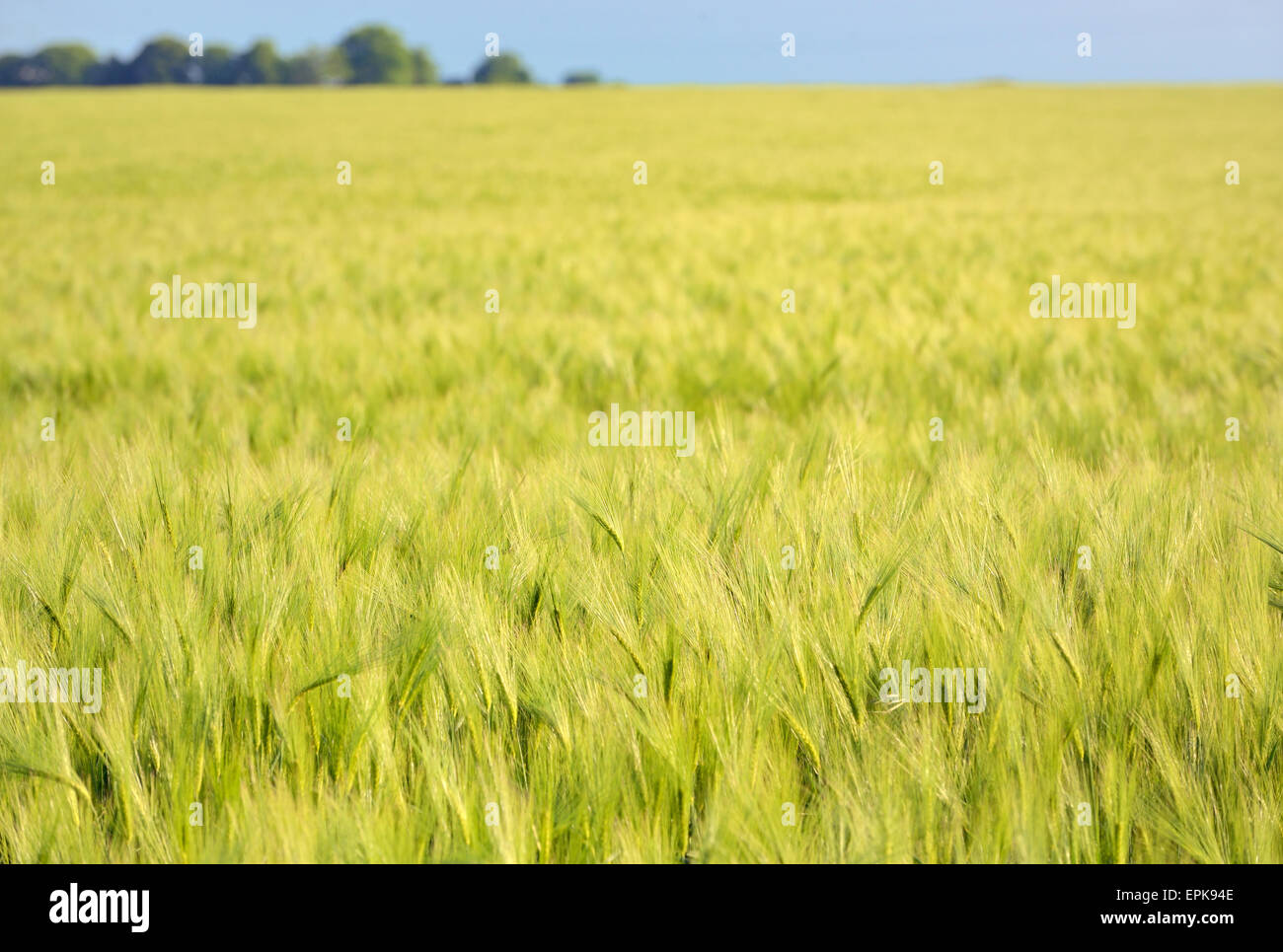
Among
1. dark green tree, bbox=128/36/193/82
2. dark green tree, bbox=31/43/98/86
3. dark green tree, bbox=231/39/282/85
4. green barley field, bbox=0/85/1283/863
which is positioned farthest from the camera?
dark green tree, bbox=31/43/98/86

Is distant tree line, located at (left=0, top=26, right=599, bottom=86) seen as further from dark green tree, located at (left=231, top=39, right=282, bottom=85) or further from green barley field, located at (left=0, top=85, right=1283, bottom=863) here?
green barley field, located at (left=0, top=85, right=1283, bottom=863)

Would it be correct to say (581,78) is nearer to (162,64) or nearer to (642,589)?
(162,64)

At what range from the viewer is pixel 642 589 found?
1502 mm

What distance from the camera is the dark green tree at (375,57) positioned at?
75000 mm

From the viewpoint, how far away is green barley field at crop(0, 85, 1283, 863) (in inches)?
42.8

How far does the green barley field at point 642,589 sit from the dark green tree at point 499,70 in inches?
2671

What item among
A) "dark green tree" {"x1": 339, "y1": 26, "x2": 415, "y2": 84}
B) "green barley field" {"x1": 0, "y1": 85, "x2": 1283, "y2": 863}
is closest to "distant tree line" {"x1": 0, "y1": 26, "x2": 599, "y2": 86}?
"dark green tree" {"x1": 339, "y1": 26, "x2": 415, "y2": 84}

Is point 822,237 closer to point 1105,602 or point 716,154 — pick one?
point 1105,602

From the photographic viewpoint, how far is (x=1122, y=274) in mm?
6234

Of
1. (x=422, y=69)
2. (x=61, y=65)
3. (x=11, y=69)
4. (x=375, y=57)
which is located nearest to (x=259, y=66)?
(x=375, y=57)

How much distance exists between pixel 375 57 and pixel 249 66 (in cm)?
1030

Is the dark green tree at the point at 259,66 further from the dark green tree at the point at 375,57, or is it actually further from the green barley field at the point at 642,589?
the green barley field at the point at 642,589

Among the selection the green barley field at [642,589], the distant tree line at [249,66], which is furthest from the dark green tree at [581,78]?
the green barley field at [642,589]
